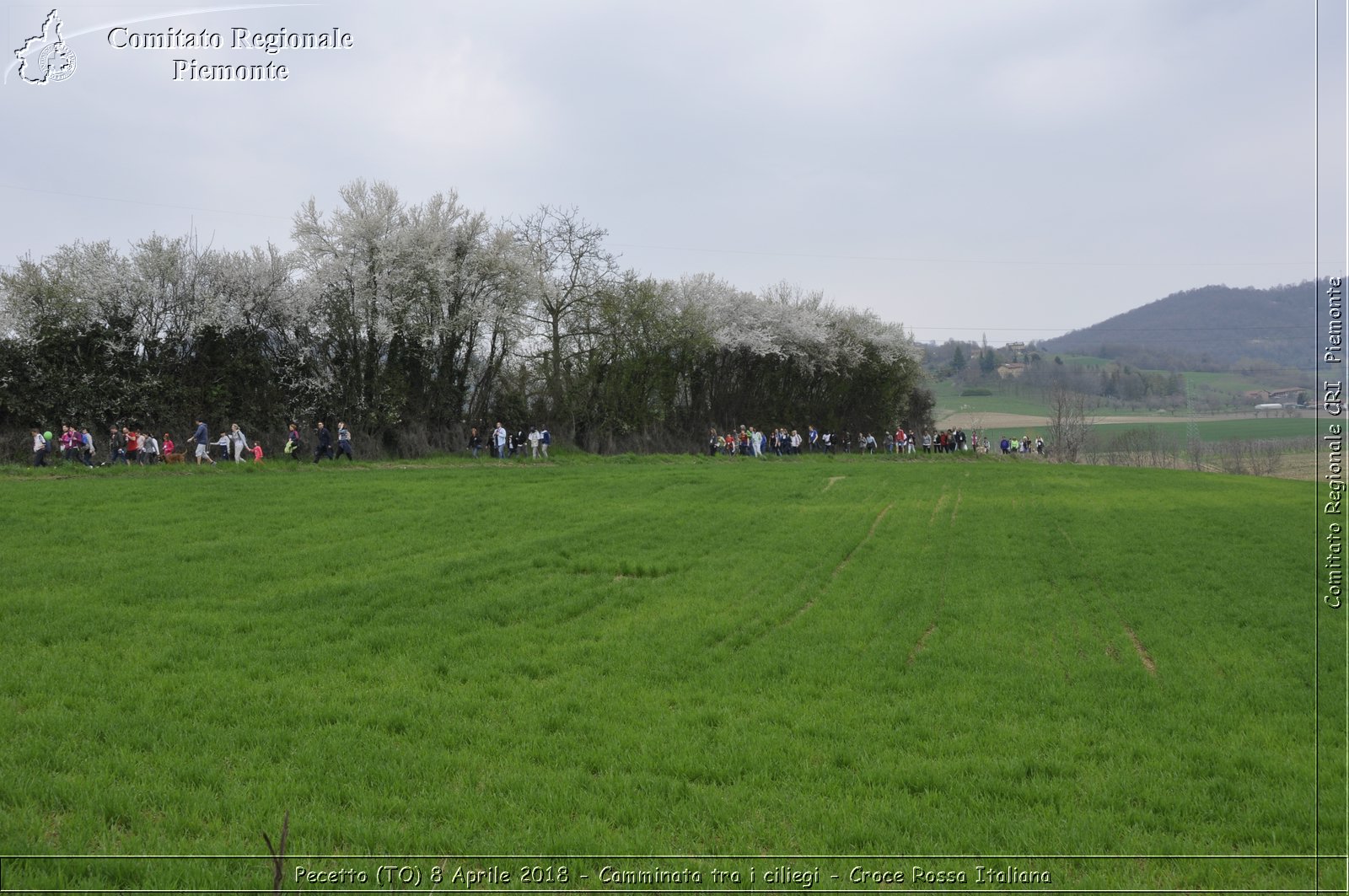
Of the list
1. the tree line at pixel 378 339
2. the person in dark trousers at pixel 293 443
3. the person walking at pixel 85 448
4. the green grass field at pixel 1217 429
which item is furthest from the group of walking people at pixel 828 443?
the person walking at pixel 85 448

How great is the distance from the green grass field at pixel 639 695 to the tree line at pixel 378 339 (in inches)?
710

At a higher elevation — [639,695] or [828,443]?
[828,443]

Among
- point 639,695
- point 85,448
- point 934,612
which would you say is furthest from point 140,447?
point 934,612

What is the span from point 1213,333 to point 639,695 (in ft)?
173

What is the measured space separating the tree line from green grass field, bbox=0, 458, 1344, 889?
18034 millimetres

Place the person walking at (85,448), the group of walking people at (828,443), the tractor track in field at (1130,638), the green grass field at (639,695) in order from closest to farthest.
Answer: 1. the green grass field at (639,695)
2. the tractor track in field at (1130,638)
3. the person walking at (85,448)
4. the group of walking people at (828,443)

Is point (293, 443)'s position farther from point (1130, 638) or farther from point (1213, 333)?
point (1213, 333)

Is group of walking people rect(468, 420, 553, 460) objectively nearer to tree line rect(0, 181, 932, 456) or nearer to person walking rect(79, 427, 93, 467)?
tree line rect(0, 181, 932, 456)

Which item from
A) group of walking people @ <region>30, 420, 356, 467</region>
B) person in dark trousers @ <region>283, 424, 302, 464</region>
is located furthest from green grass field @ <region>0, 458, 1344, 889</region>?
person in dark trousers @ <region>283, 424, 302, 464</region>

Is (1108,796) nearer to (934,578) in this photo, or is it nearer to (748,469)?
(934,578)

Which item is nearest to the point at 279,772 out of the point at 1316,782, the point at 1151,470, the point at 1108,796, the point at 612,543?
the point at 1108,796

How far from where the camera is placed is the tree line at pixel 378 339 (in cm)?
3244

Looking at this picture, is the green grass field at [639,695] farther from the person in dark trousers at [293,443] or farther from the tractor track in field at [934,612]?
the person in dark trousers at [293,443]

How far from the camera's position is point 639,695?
8203 mm
